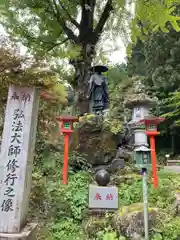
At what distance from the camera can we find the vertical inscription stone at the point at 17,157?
2.96 meters

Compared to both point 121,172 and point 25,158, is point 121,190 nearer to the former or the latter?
point 121,172

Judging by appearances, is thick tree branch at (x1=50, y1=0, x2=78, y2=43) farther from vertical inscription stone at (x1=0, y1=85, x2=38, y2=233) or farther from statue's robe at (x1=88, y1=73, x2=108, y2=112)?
vertical inscription stone at (x1=0, y1=85, x2=38, y2=233)

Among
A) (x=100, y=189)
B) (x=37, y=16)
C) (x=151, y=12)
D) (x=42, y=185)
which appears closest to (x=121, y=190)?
(x=100, y=189)

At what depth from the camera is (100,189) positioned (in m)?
4.22

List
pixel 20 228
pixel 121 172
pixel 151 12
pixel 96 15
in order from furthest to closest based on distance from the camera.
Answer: pixel 96 15, pixel 121 172, pixel 20 228, pixel 151 12

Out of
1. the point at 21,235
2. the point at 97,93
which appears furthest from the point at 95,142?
the point at 21,235

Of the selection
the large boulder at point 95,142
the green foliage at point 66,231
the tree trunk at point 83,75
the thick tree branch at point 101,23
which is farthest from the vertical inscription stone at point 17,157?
the thick tree branch at point 101,23

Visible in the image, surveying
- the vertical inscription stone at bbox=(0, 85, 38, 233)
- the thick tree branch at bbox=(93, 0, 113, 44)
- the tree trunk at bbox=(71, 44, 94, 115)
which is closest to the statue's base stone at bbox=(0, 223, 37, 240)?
the vertical inscription stone at bbox=(0, 85, 38, 233)

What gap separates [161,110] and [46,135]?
39.1 ft

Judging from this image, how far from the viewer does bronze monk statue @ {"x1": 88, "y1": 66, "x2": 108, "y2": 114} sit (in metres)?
7.52

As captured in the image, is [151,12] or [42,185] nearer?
[151,12]

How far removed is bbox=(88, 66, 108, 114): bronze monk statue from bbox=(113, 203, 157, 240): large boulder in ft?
13.8

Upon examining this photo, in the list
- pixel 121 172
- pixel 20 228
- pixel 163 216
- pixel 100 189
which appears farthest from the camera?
pixel 121 172

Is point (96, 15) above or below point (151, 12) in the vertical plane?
above
